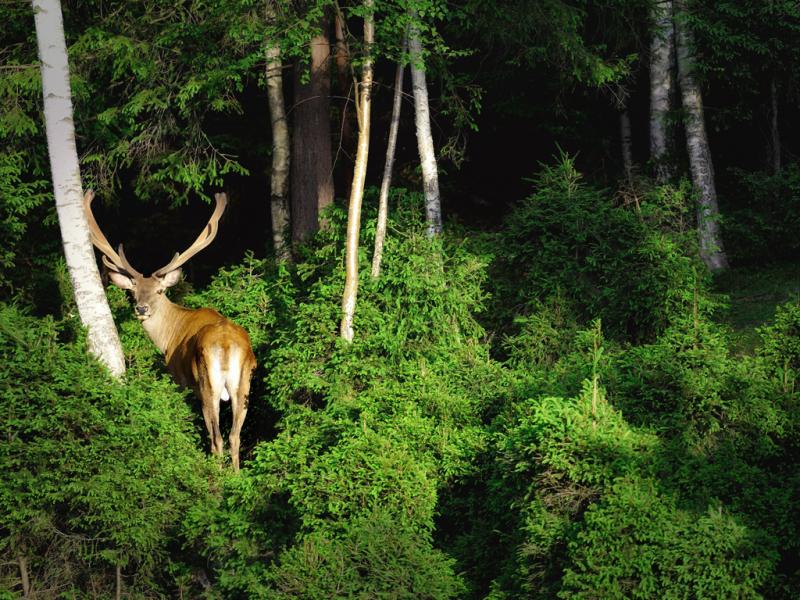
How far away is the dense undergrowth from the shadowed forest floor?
859 mm

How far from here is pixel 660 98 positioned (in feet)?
58.7

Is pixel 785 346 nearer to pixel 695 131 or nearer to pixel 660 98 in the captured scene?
pixel 695 131

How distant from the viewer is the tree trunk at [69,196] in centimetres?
1182

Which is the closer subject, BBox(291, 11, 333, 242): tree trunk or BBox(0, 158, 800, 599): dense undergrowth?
BBox(0, 158, 800, 599): dense undergrowth

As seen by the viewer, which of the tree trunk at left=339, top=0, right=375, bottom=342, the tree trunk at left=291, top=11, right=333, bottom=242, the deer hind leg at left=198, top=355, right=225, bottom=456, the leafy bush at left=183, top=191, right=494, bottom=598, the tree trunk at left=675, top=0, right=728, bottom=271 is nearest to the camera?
the leafy bush at left=183, top=191, right=494, bottom=598

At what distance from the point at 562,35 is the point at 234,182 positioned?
336 inches

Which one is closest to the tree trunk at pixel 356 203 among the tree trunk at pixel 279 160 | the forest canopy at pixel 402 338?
the forest canopy at pixel 402 338

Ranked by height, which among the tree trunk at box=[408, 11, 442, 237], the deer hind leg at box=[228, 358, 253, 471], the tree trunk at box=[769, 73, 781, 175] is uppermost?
the tree trunk at box=[769, 73, 781, 175]

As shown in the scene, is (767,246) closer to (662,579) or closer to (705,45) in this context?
(705,45)

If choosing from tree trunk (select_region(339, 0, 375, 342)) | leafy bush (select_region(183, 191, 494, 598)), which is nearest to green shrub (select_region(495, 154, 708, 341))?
leafy bush (select_region(183, 191, 494, 598))

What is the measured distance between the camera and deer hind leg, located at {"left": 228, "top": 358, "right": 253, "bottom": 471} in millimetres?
12555

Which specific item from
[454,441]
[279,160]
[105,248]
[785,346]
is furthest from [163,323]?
[785,346]

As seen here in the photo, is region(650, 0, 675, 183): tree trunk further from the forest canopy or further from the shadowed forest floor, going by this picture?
the shadowed forest floor

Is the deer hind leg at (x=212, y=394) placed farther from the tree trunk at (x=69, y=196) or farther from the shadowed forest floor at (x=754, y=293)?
the shadowed forest floor at (x=754, y=293)
